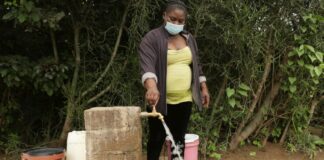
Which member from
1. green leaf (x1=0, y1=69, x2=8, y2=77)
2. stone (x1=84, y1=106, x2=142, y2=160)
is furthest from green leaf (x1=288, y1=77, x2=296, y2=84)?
green leaf (x1=0, y1=69, x2=8, y2=77)

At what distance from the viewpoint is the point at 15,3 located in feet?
10.5

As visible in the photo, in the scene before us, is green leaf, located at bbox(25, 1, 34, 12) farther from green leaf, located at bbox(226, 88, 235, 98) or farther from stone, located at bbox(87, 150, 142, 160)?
green leaf, located at bbox(226, 88, 235, 98)

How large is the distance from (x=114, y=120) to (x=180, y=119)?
2.32 ft

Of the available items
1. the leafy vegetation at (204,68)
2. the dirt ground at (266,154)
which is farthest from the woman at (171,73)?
the dirt ground at (266,154)

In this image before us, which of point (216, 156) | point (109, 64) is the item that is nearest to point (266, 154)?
point (216, 156)

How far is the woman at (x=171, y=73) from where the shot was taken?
2.73 meters

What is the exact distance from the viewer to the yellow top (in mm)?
2836

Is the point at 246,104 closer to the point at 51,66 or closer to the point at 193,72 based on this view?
the point at 193,72

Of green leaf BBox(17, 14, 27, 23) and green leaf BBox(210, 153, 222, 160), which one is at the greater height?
green leaf BBox(17, 14, 27, 23)

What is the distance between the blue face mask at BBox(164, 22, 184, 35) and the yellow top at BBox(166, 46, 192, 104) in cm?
15

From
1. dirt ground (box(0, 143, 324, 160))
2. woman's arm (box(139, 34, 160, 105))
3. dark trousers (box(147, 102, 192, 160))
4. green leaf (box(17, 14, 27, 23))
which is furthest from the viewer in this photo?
dirt ground (box(0, 143, 324, 160))

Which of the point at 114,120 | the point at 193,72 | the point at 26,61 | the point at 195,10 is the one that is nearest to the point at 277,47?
the point at 195,10

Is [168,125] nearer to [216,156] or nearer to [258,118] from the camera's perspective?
[216,156]

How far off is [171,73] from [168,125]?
448mm
